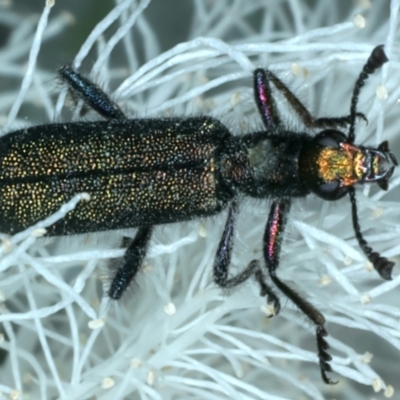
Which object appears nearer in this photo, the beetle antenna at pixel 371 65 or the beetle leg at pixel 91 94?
the beetle antenna at pixel 371 65

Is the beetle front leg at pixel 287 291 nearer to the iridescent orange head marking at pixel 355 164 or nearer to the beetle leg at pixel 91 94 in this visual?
the iridescent orange head marking at pixel 355 164

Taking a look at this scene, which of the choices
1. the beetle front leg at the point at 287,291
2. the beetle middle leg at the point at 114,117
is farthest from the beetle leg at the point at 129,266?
the beetle front leg at the point at 287,291

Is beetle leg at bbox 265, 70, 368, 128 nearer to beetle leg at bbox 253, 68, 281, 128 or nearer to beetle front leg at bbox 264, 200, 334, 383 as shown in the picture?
beetle leg at bbox 253, 68, 281, 128

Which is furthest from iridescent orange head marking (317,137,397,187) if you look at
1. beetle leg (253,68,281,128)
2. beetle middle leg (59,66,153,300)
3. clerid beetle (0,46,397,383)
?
beetle middle leg (59,66,153,300)

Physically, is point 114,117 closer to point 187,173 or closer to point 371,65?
point 187,173

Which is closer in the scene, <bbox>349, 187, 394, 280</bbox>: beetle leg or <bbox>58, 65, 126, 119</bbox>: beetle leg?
Answer: <bbox>349, 187, 394, 280</bbox>: beetle leg

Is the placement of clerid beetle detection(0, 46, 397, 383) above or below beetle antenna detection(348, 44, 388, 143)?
below

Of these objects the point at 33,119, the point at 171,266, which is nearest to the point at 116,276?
the point at 171,266
